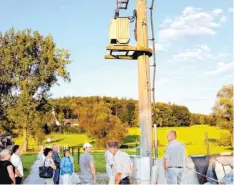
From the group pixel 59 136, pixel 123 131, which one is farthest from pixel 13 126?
pixel 59 136

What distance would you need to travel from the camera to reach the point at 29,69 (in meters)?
53.2

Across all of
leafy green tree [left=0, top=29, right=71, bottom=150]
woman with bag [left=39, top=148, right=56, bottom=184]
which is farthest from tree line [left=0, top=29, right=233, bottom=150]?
woman with bag [left=39, top=148, right=56, bottom=184]

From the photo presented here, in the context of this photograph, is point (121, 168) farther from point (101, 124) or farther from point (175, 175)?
point (101, 124)

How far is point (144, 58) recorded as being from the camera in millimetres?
11023

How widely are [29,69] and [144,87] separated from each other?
44061mm

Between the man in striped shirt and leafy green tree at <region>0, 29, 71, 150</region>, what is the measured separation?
42176 mm

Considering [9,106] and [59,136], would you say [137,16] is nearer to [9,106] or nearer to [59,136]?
[9,106]

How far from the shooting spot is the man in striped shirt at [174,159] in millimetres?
9266

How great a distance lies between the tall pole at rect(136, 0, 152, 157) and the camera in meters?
10.8

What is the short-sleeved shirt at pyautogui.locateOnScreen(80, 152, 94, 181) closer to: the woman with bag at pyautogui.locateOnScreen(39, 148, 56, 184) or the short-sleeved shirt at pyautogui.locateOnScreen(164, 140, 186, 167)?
the short-sleeved shirt at pyautogui.locateOnScreen(164, 140, 186, 167)

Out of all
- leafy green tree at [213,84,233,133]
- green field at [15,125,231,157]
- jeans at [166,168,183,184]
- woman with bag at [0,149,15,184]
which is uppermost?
leafy green tree at [213,84,233,133]

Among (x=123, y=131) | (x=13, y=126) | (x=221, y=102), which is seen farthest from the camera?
(x=13, y=126)

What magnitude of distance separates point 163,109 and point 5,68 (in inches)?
2003

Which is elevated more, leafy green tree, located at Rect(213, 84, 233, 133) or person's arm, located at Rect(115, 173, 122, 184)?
leafy green tree, located at Rect(213, 84, 233, 133)
